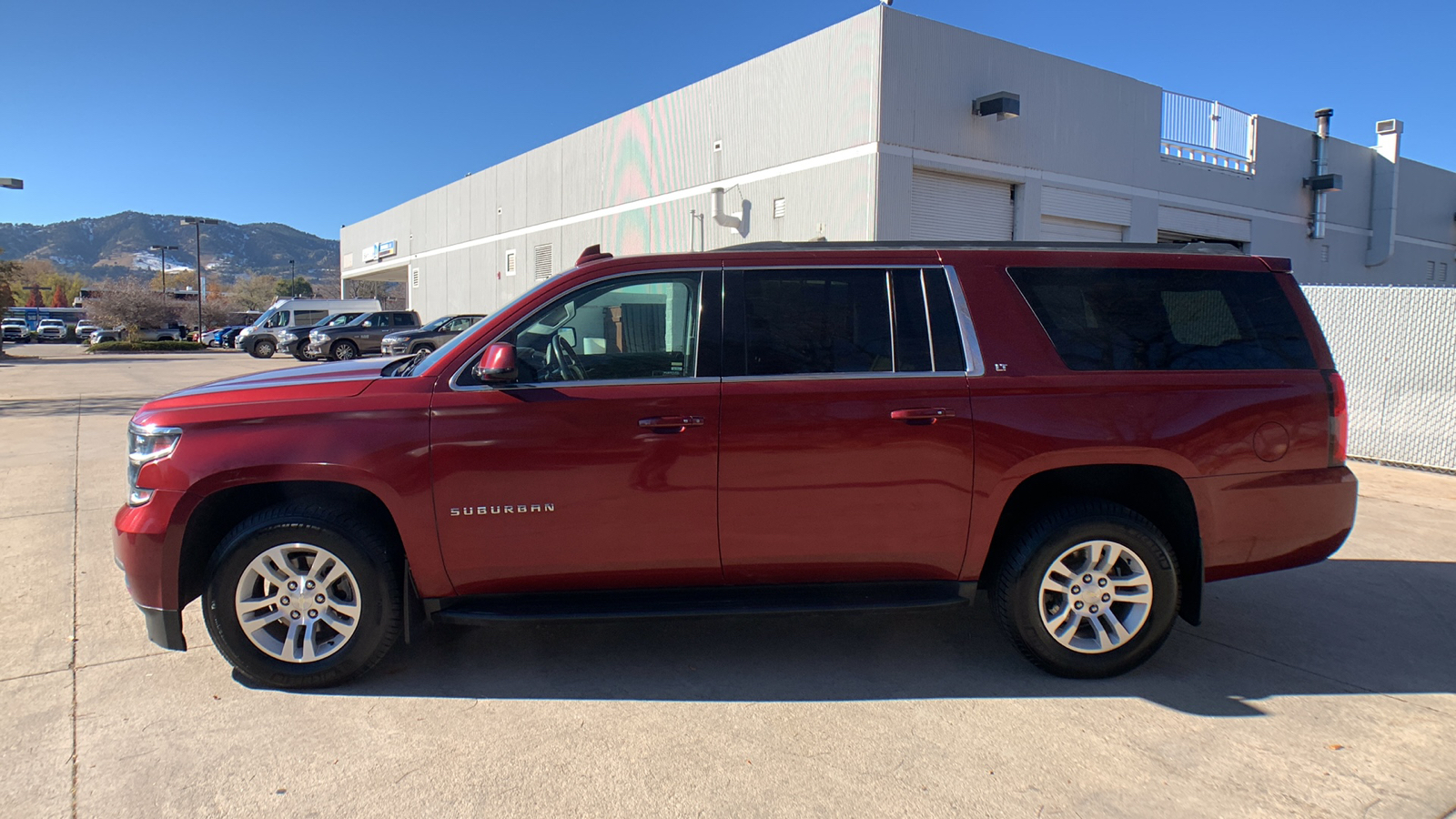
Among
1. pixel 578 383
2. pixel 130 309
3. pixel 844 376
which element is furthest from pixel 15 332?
pixel 844 376

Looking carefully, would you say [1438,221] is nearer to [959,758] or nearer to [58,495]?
[959,758]

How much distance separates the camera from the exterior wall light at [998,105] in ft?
51.9

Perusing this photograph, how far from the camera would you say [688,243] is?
66.5ft

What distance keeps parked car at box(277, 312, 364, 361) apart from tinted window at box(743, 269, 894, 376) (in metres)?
27.6

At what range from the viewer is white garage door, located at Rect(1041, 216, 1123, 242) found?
1812 cm

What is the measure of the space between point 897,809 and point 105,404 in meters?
15.9

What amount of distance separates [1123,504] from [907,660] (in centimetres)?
129

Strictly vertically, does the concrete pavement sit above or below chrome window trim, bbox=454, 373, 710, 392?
below

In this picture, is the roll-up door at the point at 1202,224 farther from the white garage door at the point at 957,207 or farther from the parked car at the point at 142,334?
the parked car at the point at 142,334

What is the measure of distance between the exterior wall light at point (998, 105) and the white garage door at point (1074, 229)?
2744 millimetres

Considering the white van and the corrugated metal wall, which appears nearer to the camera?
the corrugated metal wall

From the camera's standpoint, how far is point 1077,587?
3814 mm

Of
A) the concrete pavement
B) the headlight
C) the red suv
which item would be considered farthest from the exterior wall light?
the headlight

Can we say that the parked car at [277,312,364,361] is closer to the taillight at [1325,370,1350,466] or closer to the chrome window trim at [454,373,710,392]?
the chrome window trim at [454,373,710,392]
